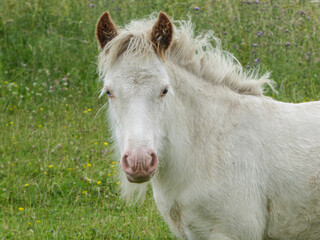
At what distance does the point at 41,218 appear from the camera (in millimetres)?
5145

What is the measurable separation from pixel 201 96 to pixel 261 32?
4.26m

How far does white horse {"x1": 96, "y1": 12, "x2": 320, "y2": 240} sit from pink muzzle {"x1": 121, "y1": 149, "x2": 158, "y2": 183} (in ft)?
0.77

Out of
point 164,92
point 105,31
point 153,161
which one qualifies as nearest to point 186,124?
point 164,92

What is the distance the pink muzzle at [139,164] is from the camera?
10.1ft

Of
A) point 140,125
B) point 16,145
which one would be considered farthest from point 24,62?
point 140,125

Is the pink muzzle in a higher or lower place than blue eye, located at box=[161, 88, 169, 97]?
lower

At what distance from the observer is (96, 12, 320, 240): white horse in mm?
3436

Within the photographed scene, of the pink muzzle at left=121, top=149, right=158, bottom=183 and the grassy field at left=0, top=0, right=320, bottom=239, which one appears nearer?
the pink muzzle at left=121, top=149, right=158, bottom=183

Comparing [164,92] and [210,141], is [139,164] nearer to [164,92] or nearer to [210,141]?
[164,92]

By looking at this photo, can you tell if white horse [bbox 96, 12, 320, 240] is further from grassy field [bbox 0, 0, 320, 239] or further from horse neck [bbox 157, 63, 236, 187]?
grassy field [bbox 0, 0, 320, 239]

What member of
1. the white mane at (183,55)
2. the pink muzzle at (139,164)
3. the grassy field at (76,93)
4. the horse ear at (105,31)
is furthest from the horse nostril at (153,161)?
the grassy field at (76,93)

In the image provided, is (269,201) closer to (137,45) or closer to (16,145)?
(137,45)

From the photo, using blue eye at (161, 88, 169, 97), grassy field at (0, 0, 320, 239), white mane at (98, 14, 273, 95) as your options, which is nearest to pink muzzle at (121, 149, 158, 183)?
blue eye at (161, 88, 169, 97)

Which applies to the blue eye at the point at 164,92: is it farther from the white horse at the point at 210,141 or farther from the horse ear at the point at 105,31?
the horse ear at the point at 105,31
